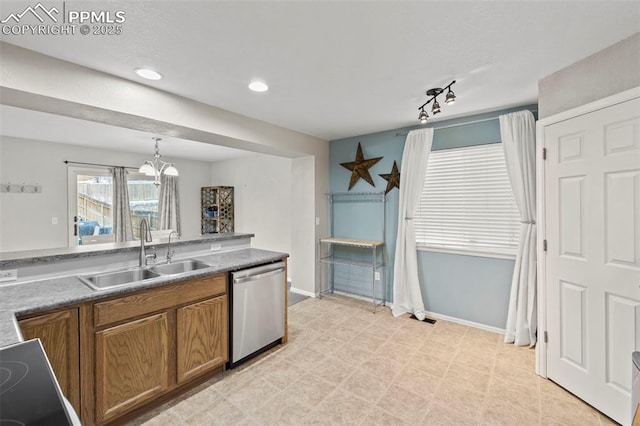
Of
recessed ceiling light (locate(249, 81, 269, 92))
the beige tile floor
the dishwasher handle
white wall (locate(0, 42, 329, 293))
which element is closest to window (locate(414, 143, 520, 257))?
the beige tile floor

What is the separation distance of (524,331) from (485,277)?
611mm

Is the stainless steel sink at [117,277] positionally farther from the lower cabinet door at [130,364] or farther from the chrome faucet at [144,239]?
the lower cabinet door at [130,364]

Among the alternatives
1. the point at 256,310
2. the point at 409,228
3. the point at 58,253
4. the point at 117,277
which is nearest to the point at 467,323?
the point at 409,228

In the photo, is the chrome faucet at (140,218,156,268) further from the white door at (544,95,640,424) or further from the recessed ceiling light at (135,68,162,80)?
the white door at (544,95,640,424)

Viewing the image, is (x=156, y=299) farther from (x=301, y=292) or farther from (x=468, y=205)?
(x=468, y=205)

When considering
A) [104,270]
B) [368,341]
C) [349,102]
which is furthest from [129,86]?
[368,341]

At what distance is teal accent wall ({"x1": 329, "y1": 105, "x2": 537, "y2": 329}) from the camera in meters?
3.10

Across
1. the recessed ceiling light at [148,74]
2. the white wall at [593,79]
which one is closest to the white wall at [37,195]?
the recessed ceiling light at [148,74]

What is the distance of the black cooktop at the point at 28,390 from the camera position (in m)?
0.72

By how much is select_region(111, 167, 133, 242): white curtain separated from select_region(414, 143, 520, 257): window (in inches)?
211

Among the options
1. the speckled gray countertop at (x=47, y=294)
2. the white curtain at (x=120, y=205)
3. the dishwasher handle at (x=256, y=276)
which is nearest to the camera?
the speckled gray countertop at (x=47, y=294)

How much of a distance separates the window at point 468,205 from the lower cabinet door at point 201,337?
253 centimetres

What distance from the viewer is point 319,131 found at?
3.86 metres

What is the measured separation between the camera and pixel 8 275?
181cm
